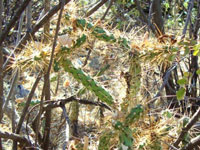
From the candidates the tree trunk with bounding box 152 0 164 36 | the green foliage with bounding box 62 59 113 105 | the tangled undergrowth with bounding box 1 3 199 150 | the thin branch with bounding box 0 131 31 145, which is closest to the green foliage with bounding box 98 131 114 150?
the tangled undergrowth with bounding box 1 3 199 150

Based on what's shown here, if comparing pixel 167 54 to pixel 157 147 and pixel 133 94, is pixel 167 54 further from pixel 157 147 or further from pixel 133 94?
pixel 157 147

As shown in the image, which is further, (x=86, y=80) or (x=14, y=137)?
(x=14, y=137)

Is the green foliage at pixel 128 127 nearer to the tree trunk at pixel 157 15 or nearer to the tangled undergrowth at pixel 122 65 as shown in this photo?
the tangled undergrowth at pixel 122 65

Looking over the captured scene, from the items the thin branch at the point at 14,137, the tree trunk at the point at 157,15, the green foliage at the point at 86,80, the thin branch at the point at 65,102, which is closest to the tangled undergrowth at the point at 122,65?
the green foliage at the point at 86,80

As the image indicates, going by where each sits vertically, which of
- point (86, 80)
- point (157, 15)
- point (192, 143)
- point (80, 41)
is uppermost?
point (157, 15)

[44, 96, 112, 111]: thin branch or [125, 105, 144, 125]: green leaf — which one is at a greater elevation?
[44, 96, 112, 111]: thin branch

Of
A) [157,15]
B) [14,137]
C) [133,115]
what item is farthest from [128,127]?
[157,15]

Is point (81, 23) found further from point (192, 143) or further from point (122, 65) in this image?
point (192, 143)

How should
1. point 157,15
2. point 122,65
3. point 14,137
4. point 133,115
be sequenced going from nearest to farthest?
point 133,115 < point 122,65 < point 14,137 < point 157,15

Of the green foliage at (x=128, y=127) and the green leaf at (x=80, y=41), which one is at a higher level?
the green leaf at (x=80, y=41)

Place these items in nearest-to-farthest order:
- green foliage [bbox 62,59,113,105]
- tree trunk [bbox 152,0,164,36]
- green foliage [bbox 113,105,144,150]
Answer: green foliage [bbox 113,105,144,150], green foliage [bbox 62,59,113,105], tree trunk [bbox 152,0,164,36]

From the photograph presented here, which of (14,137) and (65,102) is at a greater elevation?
(65,102)

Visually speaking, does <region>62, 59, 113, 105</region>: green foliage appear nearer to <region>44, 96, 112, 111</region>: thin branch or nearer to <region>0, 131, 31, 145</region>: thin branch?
<region>44, 96, 112, 111</region>: thin branch

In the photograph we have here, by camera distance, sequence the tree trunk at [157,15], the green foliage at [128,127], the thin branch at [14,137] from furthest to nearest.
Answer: the tree trunk at [157,15] < the thin branch at [14,137] < the green foliage at [128,127]
